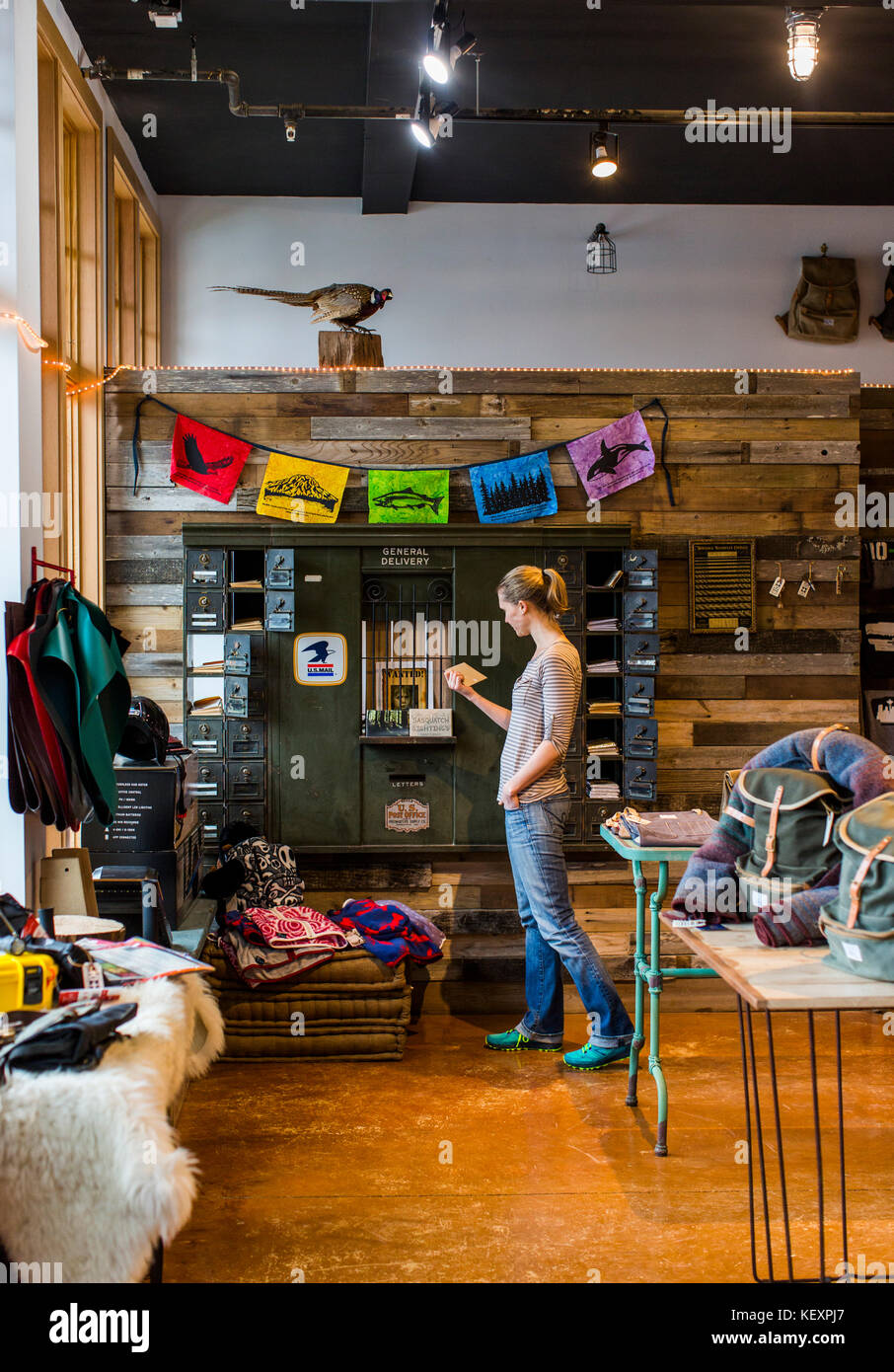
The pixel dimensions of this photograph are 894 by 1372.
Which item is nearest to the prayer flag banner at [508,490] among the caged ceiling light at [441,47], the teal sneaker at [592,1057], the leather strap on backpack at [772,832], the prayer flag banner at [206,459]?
the prayer flag banner at [206,459]

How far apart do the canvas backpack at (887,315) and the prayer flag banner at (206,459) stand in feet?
15.4

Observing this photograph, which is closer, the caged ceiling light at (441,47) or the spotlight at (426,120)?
the caged ceiling light at (441,47)

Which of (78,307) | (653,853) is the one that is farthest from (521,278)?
(653,853)

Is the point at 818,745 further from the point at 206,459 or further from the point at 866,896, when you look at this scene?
the point at 206,459

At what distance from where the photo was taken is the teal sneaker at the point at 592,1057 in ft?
13.9

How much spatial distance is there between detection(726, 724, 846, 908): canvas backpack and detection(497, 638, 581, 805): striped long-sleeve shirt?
59.2 inches

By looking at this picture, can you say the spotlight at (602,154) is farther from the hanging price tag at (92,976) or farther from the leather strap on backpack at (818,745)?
the hanging price tag at (92,976)

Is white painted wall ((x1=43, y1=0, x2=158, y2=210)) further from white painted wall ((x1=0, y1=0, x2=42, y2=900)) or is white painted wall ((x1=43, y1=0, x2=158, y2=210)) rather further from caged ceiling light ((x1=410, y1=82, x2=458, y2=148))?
caged ceiling light ((x1=410, y1=82, x2=458, y2=148))

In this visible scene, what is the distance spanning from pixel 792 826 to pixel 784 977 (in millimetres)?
440

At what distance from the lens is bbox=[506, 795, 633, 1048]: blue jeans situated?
412 centimetres

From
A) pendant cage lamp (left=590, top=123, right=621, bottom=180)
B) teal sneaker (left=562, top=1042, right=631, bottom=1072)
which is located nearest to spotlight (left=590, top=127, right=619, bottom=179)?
pendant cage lamp (left=590, top=123, right=621, bottom=180)

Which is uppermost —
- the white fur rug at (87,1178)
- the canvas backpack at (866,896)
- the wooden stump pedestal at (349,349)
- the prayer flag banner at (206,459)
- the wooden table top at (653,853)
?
the wooden stump pedestal at (349,349)

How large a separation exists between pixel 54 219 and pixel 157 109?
228 centimetres

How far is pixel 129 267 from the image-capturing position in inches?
245
